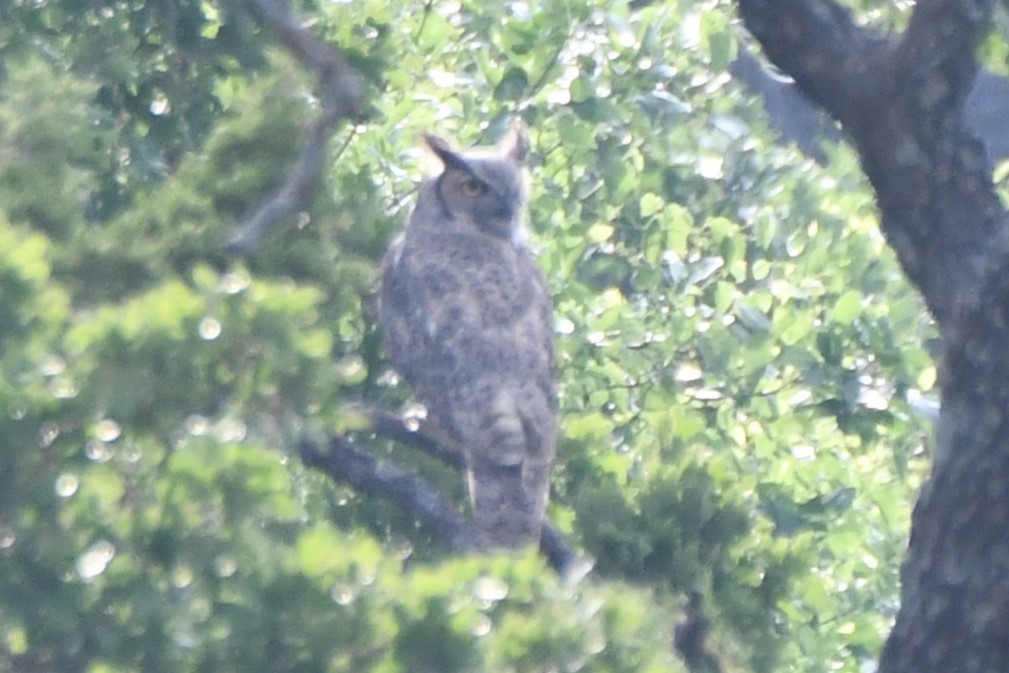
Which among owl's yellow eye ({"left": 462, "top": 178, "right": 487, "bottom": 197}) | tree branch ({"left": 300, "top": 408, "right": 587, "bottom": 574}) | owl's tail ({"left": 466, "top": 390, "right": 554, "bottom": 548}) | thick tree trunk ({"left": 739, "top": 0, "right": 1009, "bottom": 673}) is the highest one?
thick tree trunk ({"left": 739, "top": 0, "right": 1009, "bottom": 673})

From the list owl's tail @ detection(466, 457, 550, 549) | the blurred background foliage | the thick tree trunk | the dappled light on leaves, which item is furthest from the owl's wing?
the dappled light on leaves

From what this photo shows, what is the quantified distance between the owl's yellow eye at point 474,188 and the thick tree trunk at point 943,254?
218 centimetres

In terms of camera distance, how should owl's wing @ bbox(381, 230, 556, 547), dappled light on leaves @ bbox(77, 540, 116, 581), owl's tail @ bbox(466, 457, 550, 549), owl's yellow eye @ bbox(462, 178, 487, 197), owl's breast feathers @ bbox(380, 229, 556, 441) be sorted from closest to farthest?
dappled light on leaves @ bbox(77, 540, 116, 581), owl's tail @ bbox(466, 457, 550, 549), owl's wing @ bbox(381, 230, 556, 547), owl's breast feathers @ bbox(380, 229, 556, 441), owl's yellow eye @ bbox(462, 178, 487, 197)

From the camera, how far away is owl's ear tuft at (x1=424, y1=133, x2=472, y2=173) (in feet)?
20.5

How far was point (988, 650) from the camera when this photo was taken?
388 cm

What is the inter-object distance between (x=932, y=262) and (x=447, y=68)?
3.77 m

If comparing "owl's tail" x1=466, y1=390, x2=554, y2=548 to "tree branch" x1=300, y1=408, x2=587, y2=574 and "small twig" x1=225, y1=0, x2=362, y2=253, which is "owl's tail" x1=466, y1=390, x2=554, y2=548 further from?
"small twig" x1=225, y1=0, x2=362, y2=253

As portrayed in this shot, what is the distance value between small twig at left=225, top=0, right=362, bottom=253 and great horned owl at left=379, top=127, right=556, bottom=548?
1895 mm

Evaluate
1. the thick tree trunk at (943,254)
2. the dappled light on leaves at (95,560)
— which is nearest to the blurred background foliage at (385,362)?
the dappled light on leaves at (95,560)

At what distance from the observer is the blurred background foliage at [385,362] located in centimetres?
274

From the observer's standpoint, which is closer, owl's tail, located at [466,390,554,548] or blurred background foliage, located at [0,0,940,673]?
blurred background foliage, located at [0,0,940,673]

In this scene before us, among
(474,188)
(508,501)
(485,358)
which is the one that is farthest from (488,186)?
(508,501)

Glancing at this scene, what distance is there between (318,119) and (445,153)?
3.02 metres

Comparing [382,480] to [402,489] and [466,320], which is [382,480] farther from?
[466,320]
